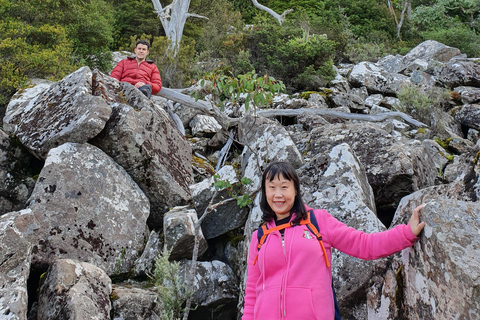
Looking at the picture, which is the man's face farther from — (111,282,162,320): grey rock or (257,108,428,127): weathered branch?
(111,282,162,320): grey rock

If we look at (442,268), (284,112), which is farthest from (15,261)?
(284,112)

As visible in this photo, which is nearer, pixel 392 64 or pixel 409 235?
pixel 409 235

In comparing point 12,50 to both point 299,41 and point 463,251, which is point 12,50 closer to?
point 299,41

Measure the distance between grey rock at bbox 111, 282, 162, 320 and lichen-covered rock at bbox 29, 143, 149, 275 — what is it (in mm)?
576

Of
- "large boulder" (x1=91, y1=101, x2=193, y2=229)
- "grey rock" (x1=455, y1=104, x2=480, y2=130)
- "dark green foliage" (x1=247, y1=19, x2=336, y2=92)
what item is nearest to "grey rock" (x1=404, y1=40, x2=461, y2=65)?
"dark green foliage" (x1=247, y1=19, x2=336, y2=92)

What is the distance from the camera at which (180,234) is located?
3.91 metres

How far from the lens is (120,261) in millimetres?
3965

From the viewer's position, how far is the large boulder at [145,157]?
450 centimetres

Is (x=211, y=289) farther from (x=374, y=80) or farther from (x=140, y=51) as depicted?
(x=374, y=80)

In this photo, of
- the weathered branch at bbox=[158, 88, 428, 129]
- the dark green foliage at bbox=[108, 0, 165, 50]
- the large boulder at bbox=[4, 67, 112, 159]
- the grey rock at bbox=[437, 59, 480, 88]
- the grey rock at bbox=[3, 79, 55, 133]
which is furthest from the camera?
the dark green foliage at bbox=[108, 0, 165, 50]

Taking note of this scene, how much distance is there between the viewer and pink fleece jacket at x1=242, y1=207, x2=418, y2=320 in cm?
217

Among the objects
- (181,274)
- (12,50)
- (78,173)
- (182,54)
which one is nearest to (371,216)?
(181,274)

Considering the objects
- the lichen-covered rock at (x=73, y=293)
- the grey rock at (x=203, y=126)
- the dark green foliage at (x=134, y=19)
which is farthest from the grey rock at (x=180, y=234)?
the dark green foliage at (x=134, y=19)

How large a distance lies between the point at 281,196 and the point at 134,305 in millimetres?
1788
